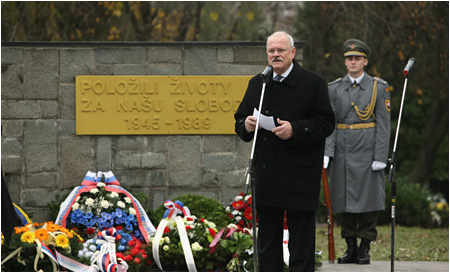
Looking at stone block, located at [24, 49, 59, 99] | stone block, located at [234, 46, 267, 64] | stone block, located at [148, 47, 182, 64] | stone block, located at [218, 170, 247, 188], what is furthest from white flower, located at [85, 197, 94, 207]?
stone block, located at [234, 46, 267, 64]

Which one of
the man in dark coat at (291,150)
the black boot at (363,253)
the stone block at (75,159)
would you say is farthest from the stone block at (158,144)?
the man in dark coat at (291,150)

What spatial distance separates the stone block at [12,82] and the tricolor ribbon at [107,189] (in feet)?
3.51

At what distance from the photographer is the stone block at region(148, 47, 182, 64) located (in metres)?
8.01

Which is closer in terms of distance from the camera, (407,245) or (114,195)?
(114,195)

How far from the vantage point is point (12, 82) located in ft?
26.0

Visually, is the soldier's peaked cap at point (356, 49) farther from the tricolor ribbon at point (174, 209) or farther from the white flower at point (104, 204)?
the white flower at point (104, 204)

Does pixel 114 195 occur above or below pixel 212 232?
above

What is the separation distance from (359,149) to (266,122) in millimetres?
2614

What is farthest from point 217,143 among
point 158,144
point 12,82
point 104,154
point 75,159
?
point 12,82

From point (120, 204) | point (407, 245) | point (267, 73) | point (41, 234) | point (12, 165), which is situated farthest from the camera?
point (407, 245)

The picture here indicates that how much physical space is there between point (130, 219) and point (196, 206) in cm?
63

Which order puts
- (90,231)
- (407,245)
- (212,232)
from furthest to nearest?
(407,245), (90,231), (212,232)

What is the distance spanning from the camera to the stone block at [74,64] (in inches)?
313

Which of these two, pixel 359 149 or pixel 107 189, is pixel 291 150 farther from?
pixel 107 189
